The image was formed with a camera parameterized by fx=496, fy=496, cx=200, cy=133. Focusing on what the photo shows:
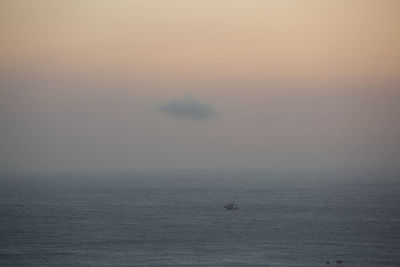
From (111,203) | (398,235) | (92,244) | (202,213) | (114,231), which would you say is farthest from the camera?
(111,203)

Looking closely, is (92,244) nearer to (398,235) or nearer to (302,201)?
(398,235)

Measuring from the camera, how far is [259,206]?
504 feet

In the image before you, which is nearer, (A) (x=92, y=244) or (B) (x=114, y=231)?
(A) (x=92, y=244)

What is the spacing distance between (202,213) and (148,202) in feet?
121

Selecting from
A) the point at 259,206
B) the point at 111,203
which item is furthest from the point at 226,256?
the point at 111,203

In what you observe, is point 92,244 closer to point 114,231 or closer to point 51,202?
point 114,231

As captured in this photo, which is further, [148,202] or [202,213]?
[148,202]

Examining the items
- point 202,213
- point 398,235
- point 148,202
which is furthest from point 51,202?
point 398,235

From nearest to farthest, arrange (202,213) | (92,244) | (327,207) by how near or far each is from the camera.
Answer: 1. (92,244)
2. (202,213)
3. (327,207)

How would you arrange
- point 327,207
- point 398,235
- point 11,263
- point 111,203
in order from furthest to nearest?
point 111,203, point 327,207, point 398,235, point 11,263

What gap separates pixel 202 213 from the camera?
136m

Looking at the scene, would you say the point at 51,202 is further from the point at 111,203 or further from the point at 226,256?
the point at 226,256

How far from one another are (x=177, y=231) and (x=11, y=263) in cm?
3666

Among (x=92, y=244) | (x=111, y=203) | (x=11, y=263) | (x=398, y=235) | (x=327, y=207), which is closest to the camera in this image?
(x=11, y=263)
